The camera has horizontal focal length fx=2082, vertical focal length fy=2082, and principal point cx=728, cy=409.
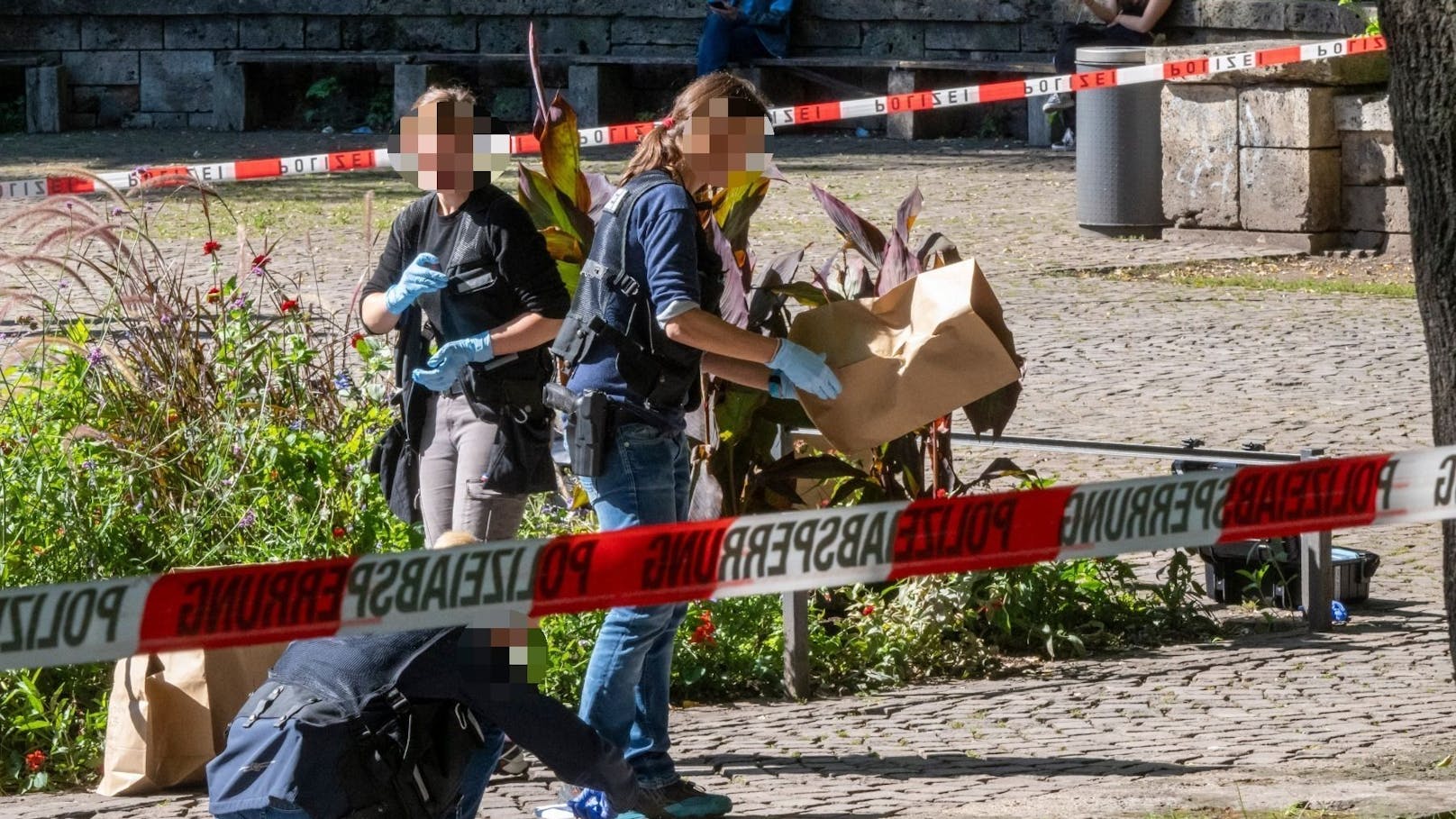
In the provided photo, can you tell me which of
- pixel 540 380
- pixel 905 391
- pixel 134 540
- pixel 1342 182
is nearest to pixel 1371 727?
pixel 905 391

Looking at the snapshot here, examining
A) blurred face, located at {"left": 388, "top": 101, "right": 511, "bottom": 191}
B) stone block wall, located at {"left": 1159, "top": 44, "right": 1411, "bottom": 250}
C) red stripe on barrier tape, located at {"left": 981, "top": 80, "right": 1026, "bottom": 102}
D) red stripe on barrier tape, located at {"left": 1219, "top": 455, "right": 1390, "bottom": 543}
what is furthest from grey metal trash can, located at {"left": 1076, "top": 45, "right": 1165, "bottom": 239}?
red stripe on barrier tape, located at {"left": 1219, "top": 455, "right": 1390, "bottom": 543}

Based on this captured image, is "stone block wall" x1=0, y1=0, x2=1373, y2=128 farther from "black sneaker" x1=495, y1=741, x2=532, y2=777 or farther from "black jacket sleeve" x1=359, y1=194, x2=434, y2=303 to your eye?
"black sneaker" x1=495, y1=741, x2=532, y2=777

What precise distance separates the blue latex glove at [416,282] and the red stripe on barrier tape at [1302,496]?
1.84 m

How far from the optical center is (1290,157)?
41.9 feet

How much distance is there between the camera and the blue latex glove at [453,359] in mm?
4699

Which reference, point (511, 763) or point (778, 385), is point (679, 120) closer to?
point (778, 385)

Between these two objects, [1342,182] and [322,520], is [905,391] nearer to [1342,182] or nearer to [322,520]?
[322,520]

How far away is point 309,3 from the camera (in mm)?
22922

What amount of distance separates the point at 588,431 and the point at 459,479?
0.61 m

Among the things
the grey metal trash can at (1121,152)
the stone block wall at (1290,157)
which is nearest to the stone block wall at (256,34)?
the grey metal trash can at (1121,152)

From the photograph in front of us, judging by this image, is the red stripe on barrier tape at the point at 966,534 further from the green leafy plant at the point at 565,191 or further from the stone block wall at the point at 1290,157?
the stone block wall at the point at 1290,157

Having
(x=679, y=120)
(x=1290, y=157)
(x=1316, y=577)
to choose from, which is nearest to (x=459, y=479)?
(x=679, y=120)

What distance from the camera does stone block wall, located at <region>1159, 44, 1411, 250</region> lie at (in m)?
12.5

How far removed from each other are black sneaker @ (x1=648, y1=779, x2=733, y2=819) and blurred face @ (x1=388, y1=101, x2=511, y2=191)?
144 centimetres
